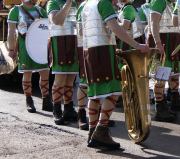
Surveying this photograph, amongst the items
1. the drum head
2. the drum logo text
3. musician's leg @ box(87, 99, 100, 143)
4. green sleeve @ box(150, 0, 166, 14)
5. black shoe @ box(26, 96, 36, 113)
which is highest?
green sleeve @ box(150, 0, 166, 14)

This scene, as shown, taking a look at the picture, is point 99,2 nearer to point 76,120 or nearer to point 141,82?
point 141,82

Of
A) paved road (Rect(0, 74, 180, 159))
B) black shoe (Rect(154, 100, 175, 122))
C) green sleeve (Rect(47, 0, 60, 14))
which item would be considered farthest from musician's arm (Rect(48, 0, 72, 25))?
black shoe (Rect(154, 100, 175, 122))

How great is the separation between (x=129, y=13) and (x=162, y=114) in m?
1.39

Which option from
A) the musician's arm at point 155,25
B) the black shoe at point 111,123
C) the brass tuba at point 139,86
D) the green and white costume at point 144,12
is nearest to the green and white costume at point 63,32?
the black shoe at point 111,123

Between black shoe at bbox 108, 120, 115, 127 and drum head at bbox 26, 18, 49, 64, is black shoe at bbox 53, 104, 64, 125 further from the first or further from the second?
drum head at bbox 26, 18, 49, 64

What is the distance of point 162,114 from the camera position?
4.91 metres

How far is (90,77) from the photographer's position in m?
3.69

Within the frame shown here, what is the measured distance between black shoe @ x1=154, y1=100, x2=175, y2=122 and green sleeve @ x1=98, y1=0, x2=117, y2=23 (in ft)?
6.17

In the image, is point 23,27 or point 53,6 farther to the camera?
point 23,27

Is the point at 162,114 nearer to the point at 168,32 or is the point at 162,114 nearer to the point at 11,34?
the point at 168,32

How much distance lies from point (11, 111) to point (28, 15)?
146 centimetres

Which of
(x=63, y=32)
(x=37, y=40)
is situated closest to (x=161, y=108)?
(x=63, y=32)

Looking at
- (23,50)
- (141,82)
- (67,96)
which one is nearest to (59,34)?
(67,96)

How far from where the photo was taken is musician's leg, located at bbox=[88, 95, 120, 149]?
11.9 feet
